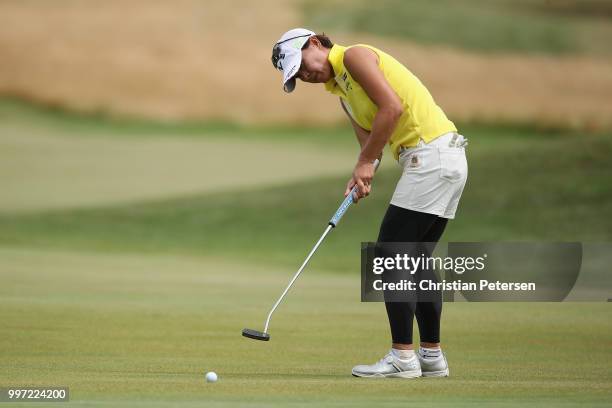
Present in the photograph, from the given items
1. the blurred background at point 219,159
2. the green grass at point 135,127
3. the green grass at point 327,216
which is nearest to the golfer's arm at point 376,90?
the blurred background at point 219,159

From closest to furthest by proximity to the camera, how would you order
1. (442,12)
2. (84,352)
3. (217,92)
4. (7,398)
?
1. (7,398)
2. (84,352)
3. (217,92)
4. (442,12)

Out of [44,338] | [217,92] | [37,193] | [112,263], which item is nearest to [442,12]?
[217,92]

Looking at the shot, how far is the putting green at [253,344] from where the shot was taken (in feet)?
17.8

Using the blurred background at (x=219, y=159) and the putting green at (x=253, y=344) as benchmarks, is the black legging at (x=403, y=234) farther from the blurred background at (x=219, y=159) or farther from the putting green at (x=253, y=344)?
the blurred background at (x=219, y=159)

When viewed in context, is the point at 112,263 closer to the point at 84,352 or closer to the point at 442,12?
the point at 84,352

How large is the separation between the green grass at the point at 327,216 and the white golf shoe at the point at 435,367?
340 inches

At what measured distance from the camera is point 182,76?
33.1 meters

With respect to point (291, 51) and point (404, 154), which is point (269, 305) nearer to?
point (404, 154)

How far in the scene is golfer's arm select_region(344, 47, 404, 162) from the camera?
19.9 ft

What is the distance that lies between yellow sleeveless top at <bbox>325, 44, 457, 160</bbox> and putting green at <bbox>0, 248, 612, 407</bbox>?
119cm

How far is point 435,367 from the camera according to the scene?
6.30 meters

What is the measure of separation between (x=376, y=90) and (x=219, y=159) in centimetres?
2026

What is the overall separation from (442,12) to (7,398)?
3399 centimetres

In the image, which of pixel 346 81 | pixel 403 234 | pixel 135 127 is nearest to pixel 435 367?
pixel 403 234
